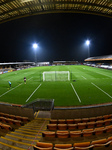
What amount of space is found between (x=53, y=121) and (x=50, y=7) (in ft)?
39.5

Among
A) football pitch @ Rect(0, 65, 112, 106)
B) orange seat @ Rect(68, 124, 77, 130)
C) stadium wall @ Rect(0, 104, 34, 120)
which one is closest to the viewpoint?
orange seat @ Rect(68, 124, 77, 130)

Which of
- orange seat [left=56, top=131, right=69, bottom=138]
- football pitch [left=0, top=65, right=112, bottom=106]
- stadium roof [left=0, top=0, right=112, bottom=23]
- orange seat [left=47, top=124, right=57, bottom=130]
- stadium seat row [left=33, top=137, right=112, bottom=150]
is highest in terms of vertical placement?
stadium roof [left=0, top=0, right=112, bottom=23]

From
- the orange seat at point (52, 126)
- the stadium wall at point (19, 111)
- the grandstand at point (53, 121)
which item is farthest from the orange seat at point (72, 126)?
the stadium wall at point (19, 111)

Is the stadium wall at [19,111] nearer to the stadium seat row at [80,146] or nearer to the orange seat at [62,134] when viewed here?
the orange seat at [62,134]

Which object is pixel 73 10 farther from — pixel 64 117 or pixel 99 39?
pixel 99 39

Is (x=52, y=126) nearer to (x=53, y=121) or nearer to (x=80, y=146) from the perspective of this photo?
(x=53, y=121)

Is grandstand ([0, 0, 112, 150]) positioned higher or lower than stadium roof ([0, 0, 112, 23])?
lower

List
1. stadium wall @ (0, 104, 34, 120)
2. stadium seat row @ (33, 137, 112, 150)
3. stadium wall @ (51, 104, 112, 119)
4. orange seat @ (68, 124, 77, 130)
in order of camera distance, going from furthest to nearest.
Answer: stadium wall @ (0, 104, 34, 120), stadium wall @ (51, 104, 112, 119), orange seat @ (68, 124, 77, 130), stadium seat row @ (33, 137, 112, 150)

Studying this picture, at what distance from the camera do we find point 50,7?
12102mm

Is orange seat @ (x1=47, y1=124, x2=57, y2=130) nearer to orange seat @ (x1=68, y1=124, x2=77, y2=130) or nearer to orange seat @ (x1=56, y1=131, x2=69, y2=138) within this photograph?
orange seat @ (x1=68, y1=124, x2=77, y2=130)

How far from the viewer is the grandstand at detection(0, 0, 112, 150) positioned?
4.79 meters

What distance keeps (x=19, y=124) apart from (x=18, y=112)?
193 centimetres

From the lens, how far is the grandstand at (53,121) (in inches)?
189

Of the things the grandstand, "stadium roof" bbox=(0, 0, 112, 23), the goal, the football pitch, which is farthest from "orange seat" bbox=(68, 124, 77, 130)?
the goal
